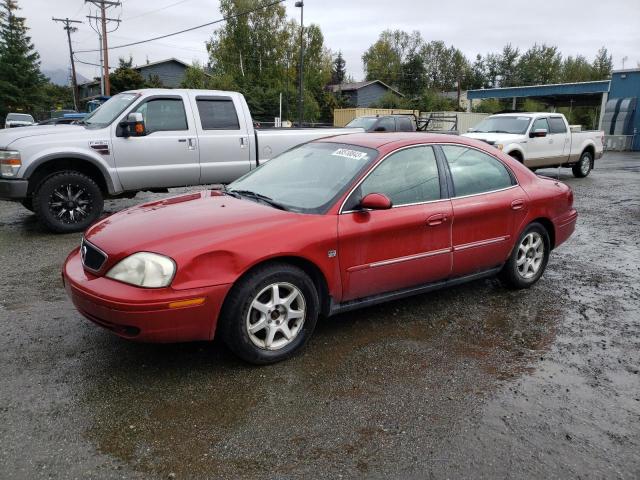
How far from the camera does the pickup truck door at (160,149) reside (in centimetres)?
747

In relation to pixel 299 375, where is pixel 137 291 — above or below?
above

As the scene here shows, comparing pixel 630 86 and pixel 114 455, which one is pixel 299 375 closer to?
pixel 114 455

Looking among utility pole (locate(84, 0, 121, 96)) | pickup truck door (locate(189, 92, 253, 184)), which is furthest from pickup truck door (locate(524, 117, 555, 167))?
utility pole (locate(84, 0, 121, 96))

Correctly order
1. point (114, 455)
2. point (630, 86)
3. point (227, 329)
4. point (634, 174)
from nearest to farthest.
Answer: point (114, 455), point (227, 329), point (634, 174), point (630, 86)

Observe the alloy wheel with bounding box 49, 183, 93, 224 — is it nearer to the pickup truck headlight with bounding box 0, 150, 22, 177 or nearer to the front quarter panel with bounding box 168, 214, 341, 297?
the pickup truck headlight with bounding box 0, 150, 22, 177

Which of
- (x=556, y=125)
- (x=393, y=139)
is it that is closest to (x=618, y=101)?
(x=556, y=125)

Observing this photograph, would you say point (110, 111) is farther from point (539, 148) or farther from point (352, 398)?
point (539, 148)

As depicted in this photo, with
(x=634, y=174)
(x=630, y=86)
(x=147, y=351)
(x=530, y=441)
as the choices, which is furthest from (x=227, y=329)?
(x=630, y=86)

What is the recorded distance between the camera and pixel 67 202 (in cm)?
721

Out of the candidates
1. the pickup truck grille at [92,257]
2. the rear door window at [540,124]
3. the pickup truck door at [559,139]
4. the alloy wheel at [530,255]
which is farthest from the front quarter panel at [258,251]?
the pickup truck door at [559,139]

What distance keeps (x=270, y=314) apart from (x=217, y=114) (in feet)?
18.4

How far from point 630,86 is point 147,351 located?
33.2 m

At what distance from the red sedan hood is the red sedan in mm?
13

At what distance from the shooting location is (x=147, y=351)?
366 cm
